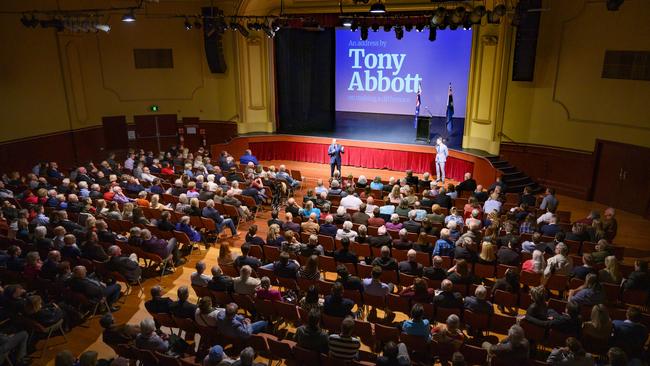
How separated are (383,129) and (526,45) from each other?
542 centimetres

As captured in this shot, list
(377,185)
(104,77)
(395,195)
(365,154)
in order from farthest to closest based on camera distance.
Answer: (104,77), (365,154), (377,185), (395,195)

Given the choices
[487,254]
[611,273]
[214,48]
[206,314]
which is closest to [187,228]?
[206,314]

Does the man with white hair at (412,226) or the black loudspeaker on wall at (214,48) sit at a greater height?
the black loudspeaker on wall at (214,48)

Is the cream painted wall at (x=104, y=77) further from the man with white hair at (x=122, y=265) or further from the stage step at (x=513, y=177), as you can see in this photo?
the stage step at (x=513, y=177)

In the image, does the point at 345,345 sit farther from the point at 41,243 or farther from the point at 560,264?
the point at 41,243

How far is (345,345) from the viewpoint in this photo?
484 cm

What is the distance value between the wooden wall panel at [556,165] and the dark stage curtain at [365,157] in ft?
4.42

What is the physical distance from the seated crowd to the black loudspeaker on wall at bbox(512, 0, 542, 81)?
12.9ft

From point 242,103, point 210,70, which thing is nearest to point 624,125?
point 242,103

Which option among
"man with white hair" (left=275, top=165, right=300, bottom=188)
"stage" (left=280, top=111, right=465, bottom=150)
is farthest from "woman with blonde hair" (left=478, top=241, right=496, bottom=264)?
"stage" (left=280, top=111, right=465, bottom=150)

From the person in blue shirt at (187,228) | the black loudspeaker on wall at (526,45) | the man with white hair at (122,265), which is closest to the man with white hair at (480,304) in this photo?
the man with white hair at (122,265)

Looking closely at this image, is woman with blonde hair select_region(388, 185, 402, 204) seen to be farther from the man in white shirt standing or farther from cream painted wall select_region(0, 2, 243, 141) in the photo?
cream painted wall select_region(0, 2, 243, 141)

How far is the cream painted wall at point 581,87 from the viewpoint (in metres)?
10.9

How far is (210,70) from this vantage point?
17.0 meters
